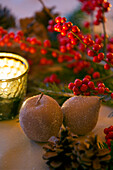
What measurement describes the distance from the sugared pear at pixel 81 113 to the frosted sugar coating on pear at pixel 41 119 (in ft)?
0.07

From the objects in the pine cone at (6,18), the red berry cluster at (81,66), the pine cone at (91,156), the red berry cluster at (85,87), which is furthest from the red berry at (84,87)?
the pine cone at (6,18)

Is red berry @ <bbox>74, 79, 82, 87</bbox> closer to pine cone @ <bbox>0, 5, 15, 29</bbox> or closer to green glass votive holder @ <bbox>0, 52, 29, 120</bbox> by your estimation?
green glass votive holder @ <bbox>0, 52, 29, 120</bbox>

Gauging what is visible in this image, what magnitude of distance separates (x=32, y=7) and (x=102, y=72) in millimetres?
572

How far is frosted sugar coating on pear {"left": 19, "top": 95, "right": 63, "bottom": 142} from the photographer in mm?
580

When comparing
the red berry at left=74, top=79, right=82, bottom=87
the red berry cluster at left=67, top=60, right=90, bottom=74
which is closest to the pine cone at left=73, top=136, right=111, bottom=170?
the red berry at left=74, top=79, right=82, bottom=87

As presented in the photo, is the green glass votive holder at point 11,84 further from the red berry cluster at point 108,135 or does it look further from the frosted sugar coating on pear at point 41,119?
the red berry cluster at point 108,135

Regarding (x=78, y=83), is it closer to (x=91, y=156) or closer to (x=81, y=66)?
(x=91, y=156)

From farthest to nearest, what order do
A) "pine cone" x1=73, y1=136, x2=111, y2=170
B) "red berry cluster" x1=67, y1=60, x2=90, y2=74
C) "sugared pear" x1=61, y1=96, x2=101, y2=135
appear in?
"red berry cluster" x1=67, y1=60, x2=90, y2=74 < "sugared pear" x1=61, y1=96, x2=101, y2=135 < "pine cone" x1=73, y1=136, x2=111, y2=170

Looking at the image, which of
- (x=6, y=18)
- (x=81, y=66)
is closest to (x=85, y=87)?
(x=81, y=66)

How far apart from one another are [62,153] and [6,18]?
661mm

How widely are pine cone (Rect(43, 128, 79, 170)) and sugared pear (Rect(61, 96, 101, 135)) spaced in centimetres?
7

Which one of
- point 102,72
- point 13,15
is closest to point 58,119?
point 102,72

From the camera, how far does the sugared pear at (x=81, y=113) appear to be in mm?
602

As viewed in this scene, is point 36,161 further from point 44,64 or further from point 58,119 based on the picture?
point 44,64
